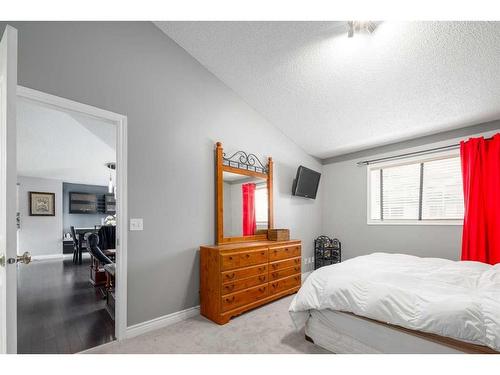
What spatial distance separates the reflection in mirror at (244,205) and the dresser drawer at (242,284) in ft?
1.99

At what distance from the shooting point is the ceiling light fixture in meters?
2.06

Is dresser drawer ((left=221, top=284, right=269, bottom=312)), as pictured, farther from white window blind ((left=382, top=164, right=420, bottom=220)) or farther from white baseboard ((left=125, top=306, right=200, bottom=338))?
white window blind ((left=382, top=164, right=420, bottom=220))

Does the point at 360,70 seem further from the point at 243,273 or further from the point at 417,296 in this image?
the point at 243,273

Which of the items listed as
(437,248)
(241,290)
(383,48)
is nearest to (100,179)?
(241,290)

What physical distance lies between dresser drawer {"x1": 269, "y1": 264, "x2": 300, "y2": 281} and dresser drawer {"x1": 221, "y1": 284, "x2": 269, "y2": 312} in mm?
155

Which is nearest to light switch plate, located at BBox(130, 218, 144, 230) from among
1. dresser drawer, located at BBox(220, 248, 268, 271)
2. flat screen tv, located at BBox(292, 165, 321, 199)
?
dresser drawer, located at BBox(220, 248, 268, 271)

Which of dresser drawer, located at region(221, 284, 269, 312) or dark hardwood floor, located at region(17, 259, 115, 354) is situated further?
dresser drawer, located at region(221, 284, 269, 312)

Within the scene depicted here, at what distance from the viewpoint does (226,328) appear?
2.37 meters

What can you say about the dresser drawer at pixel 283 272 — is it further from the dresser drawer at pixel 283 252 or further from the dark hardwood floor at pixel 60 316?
the dark hardwood floor at pixel 60 316

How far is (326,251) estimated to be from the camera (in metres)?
4.43

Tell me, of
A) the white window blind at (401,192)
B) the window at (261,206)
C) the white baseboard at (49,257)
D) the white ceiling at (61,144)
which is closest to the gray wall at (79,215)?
the white ceiling at (61,144)

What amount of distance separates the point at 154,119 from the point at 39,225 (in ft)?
22.1
